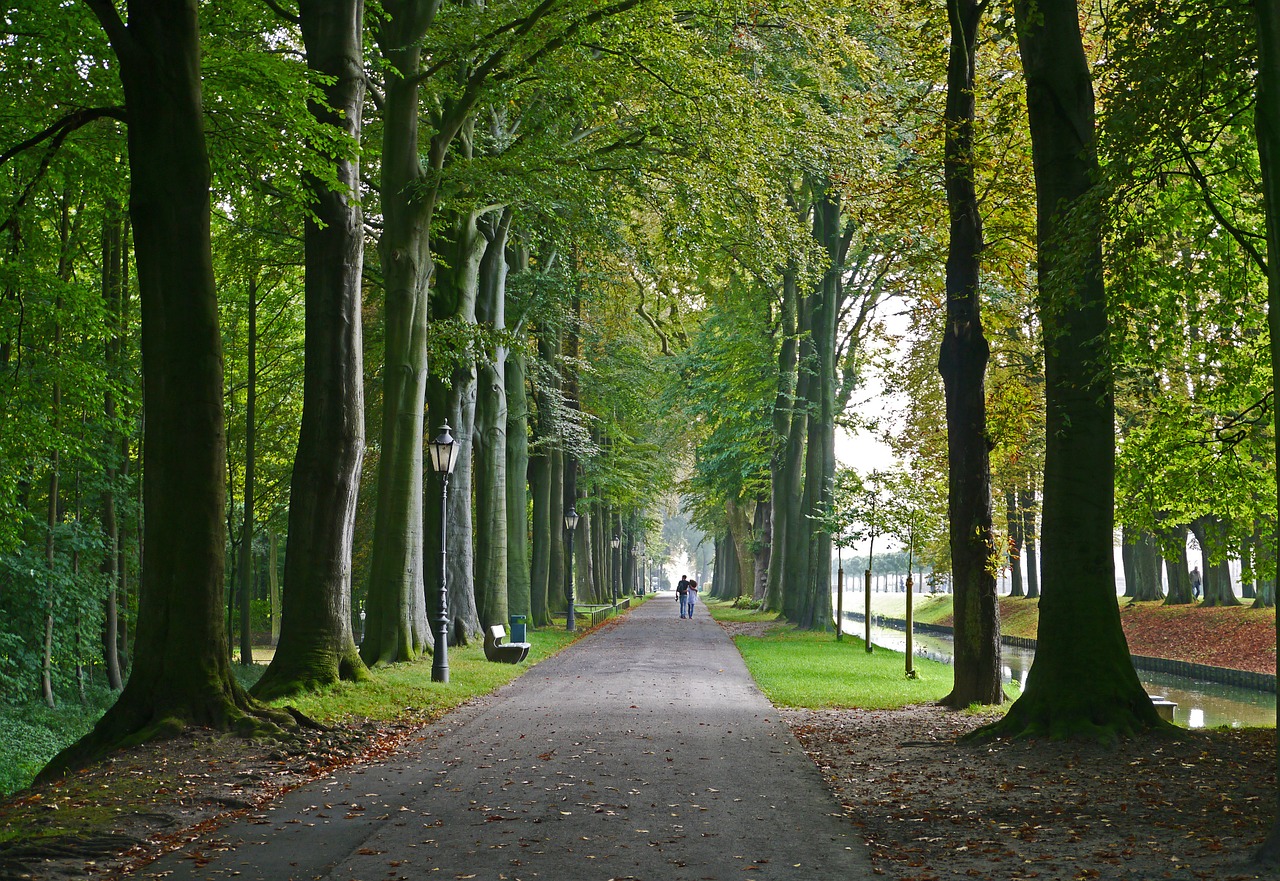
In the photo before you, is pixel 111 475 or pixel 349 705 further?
pixel 111 475

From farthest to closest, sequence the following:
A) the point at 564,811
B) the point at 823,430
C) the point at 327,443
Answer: the point at 823,430, the point at 327,443, the point at 564,811

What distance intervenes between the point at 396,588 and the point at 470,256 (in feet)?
22.3

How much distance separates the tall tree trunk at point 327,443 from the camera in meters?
12.8

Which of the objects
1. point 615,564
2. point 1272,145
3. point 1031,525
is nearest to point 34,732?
point 1272,145

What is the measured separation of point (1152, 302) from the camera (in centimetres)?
1195

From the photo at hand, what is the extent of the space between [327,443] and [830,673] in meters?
10.6

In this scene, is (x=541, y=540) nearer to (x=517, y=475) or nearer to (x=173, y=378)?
(x=517, y=475)

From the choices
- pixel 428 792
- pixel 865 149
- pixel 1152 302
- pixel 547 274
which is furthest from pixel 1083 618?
pixel 547 274

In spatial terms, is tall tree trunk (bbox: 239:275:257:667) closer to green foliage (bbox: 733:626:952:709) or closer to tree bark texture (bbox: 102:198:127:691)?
tree bark texture (bbox: 102:198:127:691)

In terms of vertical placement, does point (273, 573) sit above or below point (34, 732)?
above

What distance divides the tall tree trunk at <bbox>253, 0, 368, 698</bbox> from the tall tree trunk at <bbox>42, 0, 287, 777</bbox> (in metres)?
2.94

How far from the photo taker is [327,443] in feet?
42.4

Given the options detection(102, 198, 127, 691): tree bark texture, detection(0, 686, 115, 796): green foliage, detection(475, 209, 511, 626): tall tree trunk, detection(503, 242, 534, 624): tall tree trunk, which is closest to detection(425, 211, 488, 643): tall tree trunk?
detection(475, 209, 511, 626): tall tree trunk

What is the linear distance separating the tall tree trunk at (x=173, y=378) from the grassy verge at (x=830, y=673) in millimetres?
8273
